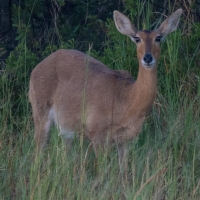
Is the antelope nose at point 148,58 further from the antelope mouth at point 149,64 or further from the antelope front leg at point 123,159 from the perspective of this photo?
the antelope front leg at point 123,159

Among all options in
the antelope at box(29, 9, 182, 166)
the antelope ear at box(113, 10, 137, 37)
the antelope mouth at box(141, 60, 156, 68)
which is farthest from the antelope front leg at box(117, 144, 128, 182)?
the antelope ear at box(113, 10, 137, 37)

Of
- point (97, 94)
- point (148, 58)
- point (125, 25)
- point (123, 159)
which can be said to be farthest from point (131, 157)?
point (125, 25)

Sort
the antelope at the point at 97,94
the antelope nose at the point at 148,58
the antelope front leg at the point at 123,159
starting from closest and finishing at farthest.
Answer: the antelope front leg at the point at 123,159
the antelope nose at the point at 148,58
the antelope at the point at 97,94

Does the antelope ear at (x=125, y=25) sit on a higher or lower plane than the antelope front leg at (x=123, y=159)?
higher

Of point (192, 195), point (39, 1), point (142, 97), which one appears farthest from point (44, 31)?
point (192, 195)

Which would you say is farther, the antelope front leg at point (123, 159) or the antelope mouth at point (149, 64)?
the antelope mouth at point (149, 64)

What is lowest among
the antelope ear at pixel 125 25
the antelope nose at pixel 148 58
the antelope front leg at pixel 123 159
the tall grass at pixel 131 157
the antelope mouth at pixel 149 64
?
the antelope front leg at pixel 123 159

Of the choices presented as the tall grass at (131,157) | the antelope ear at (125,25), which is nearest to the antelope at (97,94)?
the antelope ear at (125,25)

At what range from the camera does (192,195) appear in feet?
15.4

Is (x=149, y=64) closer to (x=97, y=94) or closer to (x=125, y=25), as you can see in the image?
(x=125, y=25)

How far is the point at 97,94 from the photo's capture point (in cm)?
631

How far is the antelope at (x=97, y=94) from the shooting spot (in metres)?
5.86

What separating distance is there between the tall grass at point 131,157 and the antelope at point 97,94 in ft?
0.59

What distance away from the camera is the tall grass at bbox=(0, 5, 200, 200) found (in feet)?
15.3
